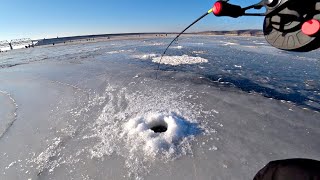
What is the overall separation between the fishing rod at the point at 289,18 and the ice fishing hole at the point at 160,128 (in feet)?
11.2

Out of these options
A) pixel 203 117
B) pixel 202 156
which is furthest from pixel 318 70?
pixel 202 156

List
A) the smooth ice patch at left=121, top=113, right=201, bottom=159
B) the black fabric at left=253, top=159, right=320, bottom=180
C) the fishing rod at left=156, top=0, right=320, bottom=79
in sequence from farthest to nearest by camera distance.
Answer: the smooth ice patch at left=121, top=113, right=201, bottom=159 < the fishing rod at left=156, top=0, right=320, bottom=79 < the black fabric at left=253, top=159, right=320, bottom=180

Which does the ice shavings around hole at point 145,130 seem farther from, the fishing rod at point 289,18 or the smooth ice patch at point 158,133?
the fishing rod at point 289,18

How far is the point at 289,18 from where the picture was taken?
4.41 ft

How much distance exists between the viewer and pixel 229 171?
3.26 metres

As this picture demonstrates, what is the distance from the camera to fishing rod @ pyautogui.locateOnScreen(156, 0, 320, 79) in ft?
4.03

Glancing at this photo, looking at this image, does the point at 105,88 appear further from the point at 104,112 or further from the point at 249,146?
the point at 249,146

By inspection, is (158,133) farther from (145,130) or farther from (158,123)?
(158,123)

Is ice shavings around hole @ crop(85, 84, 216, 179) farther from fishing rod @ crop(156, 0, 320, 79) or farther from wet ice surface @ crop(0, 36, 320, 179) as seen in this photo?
fishing rod @ crop(156, 0, 320, 79)

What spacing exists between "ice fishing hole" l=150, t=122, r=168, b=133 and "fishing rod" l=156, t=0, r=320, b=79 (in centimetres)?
342

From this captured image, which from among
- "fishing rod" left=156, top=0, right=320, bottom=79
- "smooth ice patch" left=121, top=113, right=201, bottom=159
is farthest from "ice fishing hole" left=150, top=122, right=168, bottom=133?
"fishing rod" left=156, top=0, right=320, bottom=79

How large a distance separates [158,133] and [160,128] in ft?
1.43

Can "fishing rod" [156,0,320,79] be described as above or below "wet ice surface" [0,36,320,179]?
above

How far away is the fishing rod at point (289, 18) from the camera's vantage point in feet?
4.03
